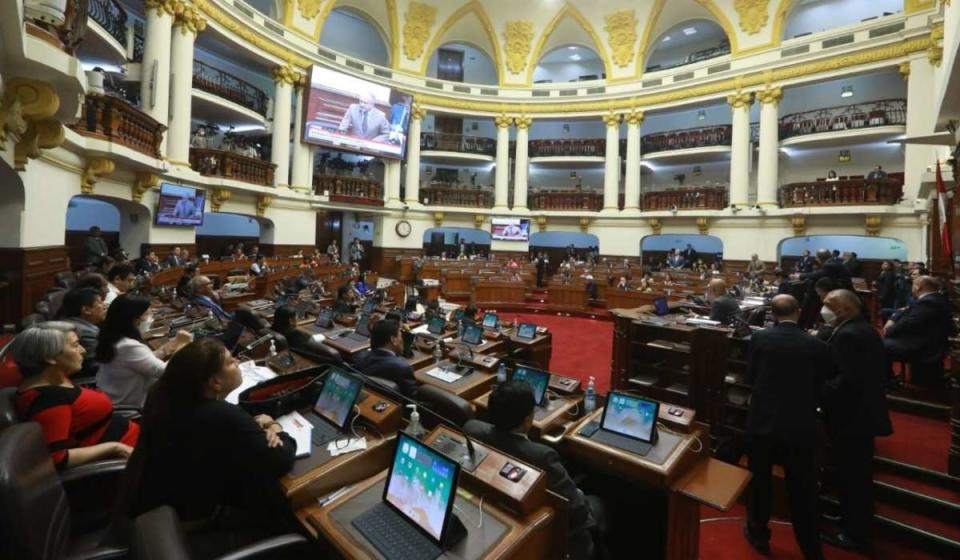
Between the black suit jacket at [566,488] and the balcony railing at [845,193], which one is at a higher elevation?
the balcony railing at [845,193]

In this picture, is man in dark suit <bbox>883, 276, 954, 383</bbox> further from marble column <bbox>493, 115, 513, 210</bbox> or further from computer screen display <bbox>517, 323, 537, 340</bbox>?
marble column <bbox>493, 115, 513, 210</bbox>

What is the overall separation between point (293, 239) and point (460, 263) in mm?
5829

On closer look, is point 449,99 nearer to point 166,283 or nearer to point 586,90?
point 586,90

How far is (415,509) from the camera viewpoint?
1622mm

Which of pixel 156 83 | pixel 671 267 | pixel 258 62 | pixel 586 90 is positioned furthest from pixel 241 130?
pixel 671 267

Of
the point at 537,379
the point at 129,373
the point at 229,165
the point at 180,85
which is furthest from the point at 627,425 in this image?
the point at 229,165

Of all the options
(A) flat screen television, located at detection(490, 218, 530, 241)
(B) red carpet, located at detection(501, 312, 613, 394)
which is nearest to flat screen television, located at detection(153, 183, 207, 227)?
(B) red carpet, located at detection(501, 312, 613, 394)

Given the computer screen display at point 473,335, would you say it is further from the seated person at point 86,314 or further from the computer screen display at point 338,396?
the seated person at point 86,314

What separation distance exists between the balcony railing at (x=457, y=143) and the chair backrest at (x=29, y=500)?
1922 cm

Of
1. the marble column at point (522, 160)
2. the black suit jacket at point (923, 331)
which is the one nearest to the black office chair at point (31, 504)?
the black suit jacket at point (923, 331)

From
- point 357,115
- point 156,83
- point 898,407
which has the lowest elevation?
point 898,407

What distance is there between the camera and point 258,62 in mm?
14023

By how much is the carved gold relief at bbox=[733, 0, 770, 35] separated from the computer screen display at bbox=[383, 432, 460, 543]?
18187 millimetres

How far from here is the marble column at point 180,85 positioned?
405 inches
